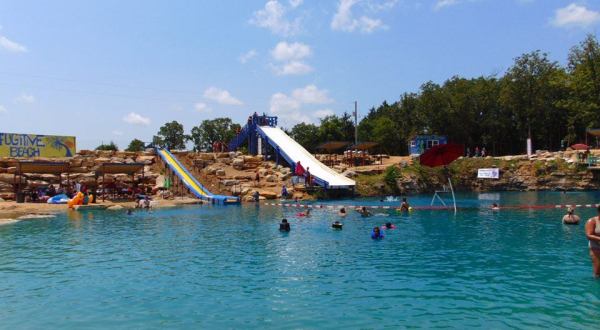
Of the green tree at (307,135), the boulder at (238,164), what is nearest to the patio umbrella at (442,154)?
the boulder at (238,164)

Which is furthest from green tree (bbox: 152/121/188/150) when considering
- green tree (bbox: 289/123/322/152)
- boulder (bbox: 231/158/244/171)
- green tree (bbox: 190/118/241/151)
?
boulder (bbox: 231/158/244/171)

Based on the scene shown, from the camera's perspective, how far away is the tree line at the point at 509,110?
65.1 metres

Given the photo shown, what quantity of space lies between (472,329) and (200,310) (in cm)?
610

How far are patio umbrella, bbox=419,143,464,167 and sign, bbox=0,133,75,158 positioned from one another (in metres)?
37.6

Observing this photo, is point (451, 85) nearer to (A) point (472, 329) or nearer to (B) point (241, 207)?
(B) point (241, 207)

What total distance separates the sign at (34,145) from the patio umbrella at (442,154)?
3757 centimetres

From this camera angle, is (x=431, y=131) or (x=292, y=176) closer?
(x=292, y=176)

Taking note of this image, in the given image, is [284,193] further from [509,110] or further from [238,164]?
[509,110]

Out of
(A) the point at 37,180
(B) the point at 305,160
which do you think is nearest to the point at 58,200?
(A) the point at 37,180

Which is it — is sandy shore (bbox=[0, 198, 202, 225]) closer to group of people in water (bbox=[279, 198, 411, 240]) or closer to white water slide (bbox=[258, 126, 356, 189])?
white water slide (bbox=[258, 126, 356, 189])

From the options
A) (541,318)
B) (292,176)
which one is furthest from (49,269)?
(292,176)

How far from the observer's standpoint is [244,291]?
13141 millimetres

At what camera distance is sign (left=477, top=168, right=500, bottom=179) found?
57.4m

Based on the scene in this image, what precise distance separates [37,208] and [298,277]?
28698mm
